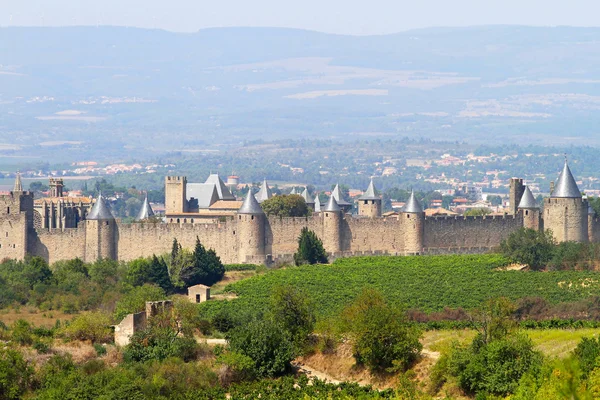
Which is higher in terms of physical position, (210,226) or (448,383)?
(210,226)

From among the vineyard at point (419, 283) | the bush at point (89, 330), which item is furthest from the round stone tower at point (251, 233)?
the bush at point (89, 330)

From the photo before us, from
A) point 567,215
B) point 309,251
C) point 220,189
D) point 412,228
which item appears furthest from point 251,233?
point 220,189

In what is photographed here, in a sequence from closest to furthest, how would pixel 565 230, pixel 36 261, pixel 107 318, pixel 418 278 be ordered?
pixel 107 318 → pixel 418 278 → pixel 36 261 → pixel 565 230

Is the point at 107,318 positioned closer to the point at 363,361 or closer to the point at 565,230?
the point at 363,361

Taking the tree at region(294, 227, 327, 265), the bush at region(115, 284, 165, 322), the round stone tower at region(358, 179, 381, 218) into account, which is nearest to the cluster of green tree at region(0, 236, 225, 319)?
the bush at region(115, 284, 165, 322)

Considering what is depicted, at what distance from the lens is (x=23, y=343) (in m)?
34.9

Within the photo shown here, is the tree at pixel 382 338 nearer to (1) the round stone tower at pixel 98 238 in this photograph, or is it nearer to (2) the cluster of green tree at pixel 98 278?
(2) the cluster of green tree at pixel 98 278

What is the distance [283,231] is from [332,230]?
179cm

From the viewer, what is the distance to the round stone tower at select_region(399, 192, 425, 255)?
54.3 meters

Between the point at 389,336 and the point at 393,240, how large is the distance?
825 inches

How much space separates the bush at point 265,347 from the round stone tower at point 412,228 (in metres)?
20.0

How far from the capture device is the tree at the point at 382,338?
109 ft

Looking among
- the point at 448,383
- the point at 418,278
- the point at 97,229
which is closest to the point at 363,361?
the point at 448,383

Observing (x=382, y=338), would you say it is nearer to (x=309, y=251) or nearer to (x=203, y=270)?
(x=203, y=270)
